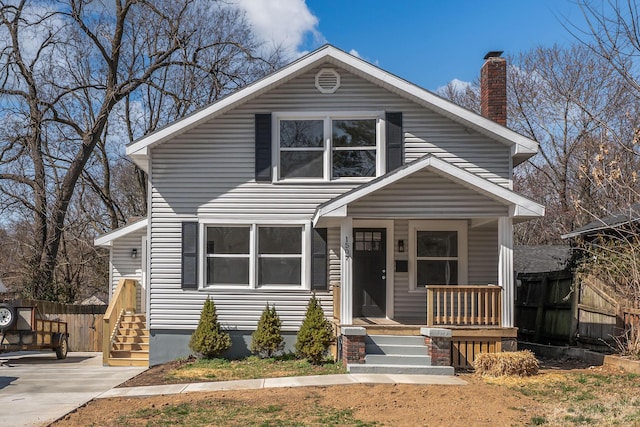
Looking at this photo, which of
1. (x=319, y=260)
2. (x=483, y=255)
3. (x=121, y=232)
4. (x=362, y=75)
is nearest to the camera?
(x=319, y=260)

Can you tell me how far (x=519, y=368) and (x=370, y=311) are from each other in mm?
3758

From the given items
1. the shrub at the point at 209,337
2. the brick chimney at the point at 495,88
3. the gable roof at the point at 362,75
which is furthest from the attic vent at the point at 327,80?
the shrub at the point at 209,337

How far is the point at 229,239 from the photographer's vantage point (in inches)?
533

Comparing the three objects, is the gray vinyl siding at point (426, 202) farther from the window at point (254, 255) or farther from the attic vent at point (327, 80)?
the attic vent at point (327, 80)

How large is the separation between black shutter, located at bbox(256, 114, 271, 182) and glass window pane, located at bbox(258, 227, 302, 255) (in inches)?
44.3

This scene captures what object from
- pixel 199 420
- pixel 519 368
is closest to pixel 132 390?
pixel 199 420

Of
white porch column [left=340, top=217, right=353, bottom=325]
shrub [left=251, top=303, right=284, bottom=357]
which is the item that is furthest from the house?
white porch column [left=340, top=217, right=353, bottom=325]

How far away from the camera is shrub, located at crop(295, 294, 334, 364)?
12.2m

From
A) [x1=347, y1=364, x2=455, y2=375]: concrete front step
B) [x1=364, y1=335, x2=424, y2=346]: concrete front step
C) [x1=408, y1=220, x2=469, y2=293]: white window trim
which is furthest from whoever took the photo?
[x1=408, y1=220, x2=469, y2=293]: white window trim

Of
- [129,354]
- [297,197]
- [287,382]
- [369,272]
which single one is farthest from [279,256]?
[129,354]

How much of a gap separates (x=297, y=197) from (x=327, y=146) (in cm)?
127

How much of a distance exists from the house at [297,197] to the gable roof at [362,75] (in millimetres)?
29

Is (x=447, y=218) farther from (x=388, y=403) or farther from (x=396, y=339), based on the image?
(x=388, y=403)

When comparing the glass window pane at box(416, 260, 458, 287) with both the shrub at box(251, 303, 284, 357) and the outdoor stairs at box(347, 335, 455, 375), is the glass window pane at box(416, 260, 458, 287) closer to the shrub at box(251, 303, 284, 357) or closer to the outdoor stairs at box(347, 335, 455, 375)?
the outdoor stairs at box(347, 335, 455, 375)
